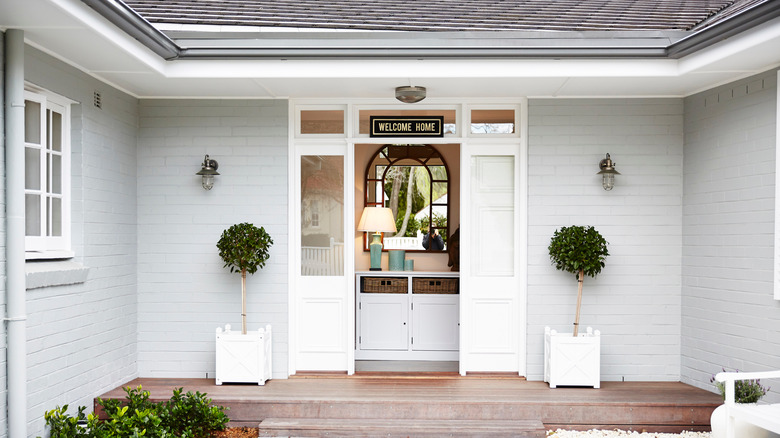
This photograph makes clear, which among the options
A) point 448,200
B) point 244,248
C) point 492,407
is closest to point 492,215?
point 492,407

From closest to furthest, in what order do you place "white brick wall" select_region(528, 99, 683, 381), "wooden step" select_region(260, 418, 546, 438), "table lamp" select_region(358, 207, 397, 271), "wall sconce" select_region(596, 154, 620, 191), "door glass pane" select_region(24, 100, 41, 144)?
"door glass pane" select_region(24, 100, 41, 144), "wooden step" select_region(260, 418, 546, 438), "wall sconce" select_region(596, 154, 620, 191), "white brick wall" select_region(528, 99, 683, 381), "table lamp" select_region(358, 207, 397, 271)

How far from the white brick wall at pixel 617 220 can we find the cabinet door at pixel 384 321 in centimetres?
147

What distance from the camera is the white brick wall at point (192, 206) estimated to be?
590 centimetres

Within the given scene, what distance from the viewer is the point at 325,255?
6.05 metres

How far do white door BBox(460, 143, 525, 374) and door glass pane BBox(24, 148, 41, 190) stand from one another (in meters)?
3.47

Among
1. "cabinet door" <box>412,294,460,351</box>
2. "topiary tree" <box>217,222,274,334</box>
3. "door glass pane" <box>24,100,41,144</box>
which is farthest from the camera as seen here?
"cabinet door" <box>412,294,460,351</box>

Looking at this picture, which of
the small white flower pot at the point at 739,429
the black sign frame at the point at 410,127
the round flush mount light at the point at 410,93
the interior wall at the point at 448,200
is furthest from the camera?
the interior wall at the point at 448,200

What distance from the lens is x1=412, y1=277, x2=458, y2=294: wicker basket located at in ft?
22.2

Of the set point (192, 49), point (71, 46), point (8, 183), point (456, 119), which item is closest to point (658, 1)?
point (456, 119)

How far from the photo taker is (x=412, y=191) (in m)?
8.52

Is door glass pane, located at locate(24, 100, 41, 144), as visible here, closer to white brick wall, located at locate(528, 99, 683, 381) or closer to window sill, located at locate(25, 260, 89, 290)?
window sill, located at locate(25, 260, 89, 290)

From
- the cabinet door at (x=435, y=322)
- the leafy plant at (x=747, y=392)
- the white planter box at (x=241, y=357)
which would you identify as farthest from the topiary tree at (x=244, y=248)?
the leafy plant at (x=747, y=392)

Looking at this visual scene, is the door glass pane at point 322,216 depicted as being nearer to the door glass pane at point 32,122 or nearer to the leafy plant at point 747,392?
the door glass pane at point 32,122

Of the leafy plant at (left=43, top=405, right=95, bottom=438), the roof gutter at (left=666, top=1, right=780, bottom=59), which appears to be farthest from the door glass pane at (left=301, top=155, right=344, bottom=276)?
the roof gutter at (left=666, top=1, right=780, bottom=59)
